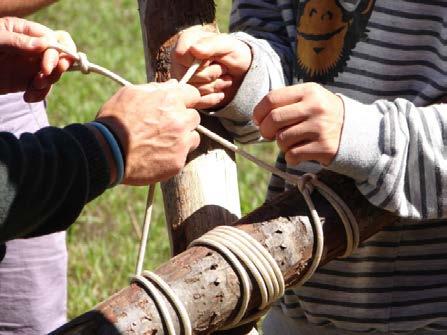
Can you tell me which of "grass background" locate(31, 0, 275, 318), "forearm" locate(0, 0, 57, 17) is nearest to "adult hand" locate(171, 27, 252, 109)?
"forearm" locate(0, 0, 57, 17)

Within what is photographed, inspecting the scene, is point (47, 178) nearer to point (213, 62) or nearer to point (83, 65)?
point (83, 65)

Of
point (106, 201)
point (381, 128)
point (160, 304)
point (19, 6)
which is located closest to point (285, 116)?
point (381, 128)

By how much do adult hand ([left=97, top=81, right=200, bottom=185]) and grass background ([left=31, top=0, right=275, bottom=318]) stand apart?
5.50 ft

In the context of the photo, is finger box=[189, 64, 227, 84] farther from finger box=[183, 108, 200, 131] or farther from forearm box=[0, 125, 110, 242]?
forearm box=[0, 125, 110, 242]

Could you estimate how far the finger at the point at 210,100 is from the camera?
1869mm

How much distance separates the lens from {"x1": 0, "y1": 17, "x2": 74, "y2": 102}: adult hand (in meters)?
1.77

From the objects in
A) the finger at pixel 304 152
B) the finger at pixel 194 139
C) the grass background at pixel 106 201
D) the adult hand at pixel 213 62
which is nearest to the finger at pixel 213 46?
the adult hand at pixel 213 62

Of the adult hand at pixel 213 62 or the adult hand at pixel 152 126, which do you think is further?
the adult hand at pixel 213 62

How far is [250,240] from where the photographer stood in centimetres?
164

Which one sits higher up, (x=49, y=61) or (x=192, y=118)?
(x=49, y=61)

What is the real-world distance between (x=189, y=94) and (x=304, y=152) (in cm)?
22

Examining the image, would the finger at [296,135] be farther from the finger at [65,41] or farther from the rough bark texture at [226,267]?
the finger at [65,41]

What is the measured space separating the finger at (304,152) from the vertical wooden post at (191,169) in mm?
219

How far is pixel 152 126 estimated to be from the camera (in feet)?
5.61
